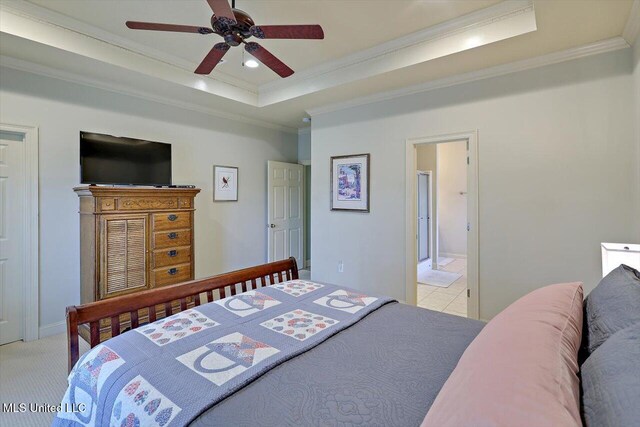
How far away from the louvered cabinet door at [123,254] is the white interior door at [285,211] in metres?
2.30

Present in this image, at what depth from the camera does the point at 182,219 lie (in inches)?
139

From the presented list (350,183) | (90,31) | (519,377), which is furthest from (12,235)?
(519,377)

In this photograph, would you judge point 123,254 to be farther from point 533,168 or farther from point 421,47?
point 533,168

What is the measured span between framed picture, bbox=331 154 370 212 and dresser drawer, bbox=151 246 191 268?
1944 mm

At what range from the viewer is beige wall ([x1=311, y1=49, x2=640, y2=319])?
261cm

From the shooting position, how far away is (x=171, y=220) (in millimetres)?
3430

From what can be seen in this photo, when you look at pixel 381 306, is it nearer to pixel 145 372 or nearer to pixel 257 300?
pixel 257 300

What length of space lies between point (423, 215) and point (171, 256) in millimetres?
4386

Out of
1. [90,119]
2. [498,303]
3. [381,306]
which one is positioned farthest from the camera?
[90,119]

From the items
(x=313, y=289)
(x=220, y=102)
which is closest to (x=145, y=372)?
(x=313, y=289)

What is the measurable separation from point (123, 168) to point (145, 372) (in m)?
3.10

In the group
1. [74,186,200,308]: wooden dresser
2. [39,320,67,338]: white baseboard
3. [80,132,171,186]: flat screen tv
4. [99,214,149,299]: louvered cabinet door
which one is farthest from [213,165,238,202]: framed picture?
[39,320,67,338]: white baseboard

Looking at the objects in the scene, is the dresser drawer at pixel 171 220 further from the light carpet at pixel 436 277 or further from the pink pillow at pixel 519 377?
the light carpet at pixel 436 277

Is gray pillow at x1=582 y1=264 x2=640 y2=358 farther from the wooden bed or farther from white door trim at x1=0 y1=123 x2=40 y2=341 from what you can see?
white door trim at x1=0 y1=123 x2=40 y2=341
